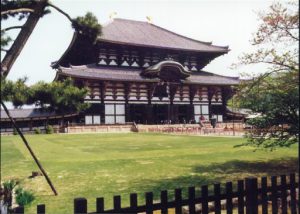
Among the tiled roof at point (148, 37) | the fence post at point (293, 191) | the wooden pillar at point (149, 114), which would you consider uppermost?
the tiled roof at point (148, 37)

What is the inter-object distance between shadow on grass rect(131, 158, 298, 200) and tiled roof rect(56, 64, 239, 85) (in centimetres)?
2338

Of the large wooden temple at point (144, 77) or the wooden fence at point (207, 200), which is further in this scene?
the large wooden temple at point (144, 77)

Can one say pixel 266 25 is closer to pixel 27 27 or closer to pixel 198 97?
pixel 27 27

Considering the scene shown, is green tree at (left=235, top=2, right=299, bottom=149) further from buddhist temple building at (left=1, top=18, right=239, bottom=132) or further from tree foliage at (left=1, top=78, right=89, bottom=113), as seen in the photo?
buddhist temple building at (left=1, top=18, right=239, bottom=132)

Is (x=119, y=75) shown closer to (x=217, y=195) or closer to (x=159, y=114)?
(x=159, y=114)

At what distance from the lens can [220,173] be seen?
951 centimetres

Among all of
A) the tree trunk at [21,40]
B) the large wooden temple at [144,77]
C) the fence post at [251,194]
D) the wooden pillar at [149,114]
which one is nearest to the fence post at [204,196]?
the fence post at [251,194]

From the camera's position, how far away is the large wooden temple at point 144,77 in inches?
1366

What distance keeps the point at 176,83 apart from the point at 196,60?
268 inches

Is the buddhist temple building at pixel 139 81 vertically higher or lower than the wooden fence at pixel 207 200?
higher

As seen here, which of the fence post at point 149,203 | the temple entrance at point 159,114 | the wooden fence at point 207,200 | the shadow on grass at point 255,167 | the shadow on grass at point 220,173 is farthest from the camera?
the temple entrance at point 159,114

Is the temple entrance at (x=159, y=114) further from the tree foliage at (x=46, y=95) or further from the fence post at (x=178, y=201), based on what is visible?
the fence post at (x=178, y=201)

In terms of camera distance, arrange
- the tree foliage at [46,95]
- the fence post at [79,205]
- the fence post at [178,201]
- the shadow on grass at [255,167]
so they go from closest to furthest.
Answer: the fence post at [79,205], the fence post at [178,201], the tree foliage at [46,95], the shadow on grass at [255,167]

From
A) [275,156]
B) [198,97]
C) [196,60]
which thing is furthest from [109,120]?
[275,156]
